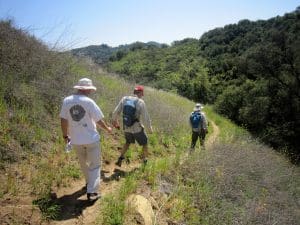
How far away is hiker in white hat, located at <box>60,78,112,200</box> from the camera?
17.5ft

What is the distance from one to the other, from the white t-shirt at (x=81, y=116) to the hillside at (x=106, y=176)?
106 centimetres

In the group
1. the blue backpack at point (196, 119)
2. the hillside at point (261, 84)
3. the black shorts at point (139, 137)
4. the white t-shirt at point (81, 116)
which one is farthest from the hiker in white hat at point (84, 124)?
the hillside at point (261, 84)

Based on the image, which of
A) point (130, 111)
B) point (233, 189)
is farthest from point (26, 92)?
point (233, 189)

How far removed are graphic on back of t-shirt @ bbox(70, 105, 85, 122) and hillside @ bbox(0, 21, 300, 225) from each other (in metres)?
1.38

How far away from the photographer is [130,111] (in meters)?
7.21

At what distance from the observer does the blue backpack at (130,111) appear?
721 centimetres

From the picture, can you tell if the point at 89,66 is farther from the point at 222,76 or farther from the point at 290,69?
the point at 222,76

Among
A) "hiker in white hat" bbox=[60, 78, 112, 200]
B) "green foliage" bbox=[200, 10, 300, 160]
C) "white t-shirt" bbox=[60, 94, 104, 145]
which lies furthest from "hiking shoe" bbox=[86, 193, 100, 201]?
"green foliage" bbox=[200, 10, 300, 160]

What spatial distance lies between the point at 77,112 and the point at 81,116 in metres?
0.09

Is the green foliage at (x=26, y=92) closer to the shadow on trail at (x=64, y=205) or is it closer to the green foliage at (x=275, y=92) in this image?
the shadow on trail at (x=64, y=205)

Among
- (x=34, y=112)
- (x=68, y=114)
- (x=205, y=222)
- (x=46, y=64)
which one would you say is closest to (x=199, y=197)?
(x=205, y=222)

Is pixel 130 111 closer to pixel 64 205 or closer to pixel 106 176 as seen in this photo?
pixel 106 176

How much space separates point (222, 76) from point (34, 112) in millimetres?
42408

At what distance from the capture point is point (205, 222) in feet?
19.7
